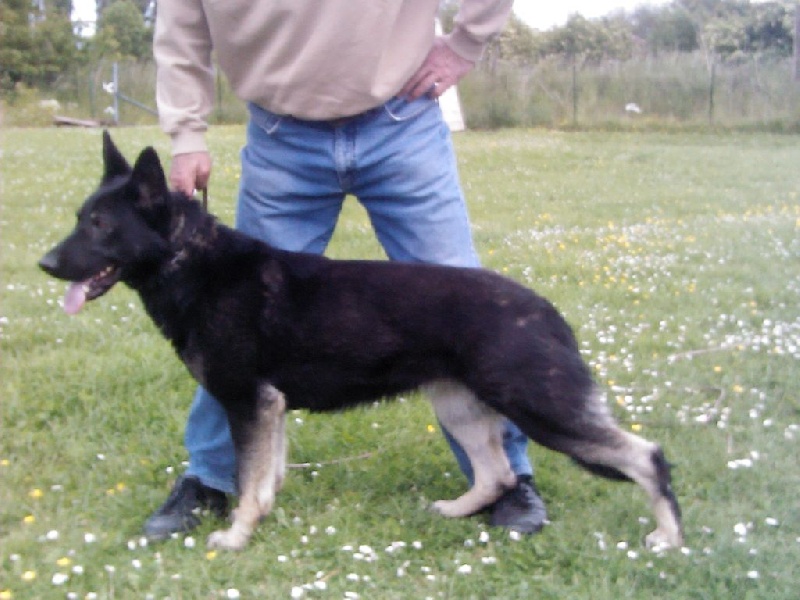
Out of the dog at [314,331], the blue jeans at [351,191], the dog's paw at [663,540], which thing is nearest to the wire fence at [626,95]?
the blue jeans at [351,191]

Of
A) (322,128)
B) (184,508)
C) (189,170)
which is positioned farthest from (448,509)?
(189,170)

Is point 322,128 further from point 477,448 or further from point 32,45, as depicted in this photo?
point 32,45

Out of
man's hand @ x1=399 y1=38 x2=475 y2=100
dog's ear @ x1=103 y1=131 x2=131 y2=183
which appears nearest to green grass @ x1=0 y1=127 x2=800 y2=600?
man's hand @ x1=399 y1=38 x2=475 y2=100

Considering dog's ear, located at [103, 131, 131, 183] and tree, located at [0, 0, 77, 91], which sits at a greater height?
tree, located at [0, 0, 77, 91]

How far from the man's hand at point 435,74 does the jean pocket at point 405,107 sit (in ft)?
0.08

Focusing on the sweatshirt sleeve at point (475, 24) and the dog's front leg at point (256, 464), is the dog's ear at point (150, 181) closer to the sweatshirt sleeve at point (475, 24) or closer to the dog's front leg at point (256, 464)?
the dog's front leg at point (256, 464)

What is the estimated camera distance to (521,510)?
3980 millimetres

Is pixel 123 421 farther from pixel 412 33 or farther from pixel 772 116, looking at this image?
pixel 772 116

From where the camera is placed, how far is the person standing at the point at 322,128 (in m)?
3.71

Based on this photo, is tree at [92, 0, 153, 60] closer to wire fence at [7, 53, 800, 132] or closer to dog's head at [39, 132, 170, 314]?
wire fence at [7, 53, 800, 132]

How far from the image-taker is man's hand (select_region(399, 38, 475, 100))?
3.95 meters

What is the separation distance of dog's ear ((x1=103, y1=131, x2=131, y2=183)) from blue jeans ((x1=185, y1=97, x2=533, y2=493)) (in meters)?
0.53

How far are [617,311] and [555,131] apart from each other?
62.0ft

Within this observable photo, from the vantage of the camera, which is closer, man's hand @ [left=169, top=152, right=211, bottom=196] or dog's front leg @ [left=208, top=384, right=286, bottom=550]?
dog's front leg @ [left=208, top=384, right=286, bottom=550]
